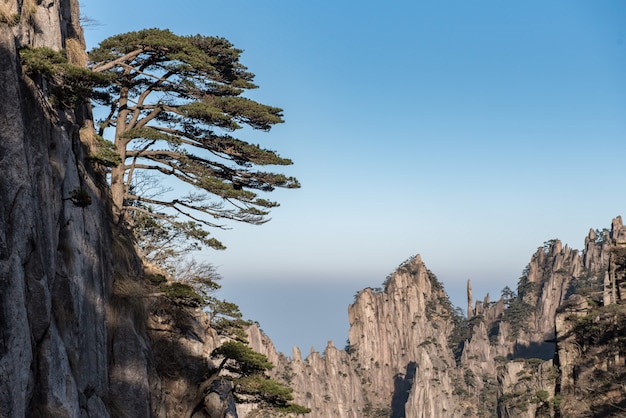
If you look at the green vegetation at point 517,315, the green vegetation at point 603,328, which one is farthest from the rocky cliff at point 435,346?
the green vegetation at point 603,328

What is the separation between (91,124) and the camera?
741 inches

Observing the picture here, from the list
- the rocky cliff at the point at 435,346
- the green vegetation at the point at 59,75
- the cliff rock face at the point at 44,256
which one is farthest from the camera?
the rocky cliff at the point at 435,346

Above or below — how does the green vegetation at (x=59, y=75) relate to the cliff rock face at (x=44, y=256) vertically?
above

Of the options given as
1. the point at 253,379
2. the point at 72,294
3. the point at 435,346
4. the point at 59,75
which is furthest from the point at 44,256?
the point at 435,346

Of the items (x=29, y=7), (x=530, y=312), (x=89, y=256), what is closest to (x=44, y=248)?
(x=89, y=256)

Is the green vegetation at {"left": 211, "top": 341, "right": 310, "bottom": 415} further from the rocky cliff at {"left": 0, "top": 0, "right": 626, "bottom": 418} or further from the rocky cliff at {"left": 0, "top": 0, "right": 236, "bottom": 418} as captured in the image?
the rocky cliff at {"left": 0, "top": 0, "right": 236, "bottom": 418}

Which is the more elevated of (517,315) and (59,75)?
(517,315)

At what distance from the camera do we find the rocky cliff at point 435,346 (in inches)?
4830

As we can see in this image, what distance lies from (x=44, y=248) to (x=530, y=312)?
151 metres

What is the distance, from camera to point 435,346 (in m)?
134

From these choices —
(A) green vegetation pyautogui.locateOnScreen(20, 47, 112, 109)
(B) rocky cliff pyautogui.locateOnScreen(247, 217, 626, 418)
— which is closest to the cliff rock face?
(A) green vegetation pyautogui.locateOnScreen(20, 47, 112, 109)

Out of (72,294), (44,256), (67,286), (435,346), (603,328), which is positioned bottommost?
(72,294)

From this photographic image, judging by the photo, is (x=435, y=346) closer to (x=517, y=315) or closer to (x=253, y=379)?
(x=517, y=315)

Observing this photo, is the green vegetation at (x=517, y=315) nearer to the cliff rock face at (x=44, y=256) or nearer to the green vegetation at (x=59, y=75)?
the cliff rock face at (x=44, y=256)
